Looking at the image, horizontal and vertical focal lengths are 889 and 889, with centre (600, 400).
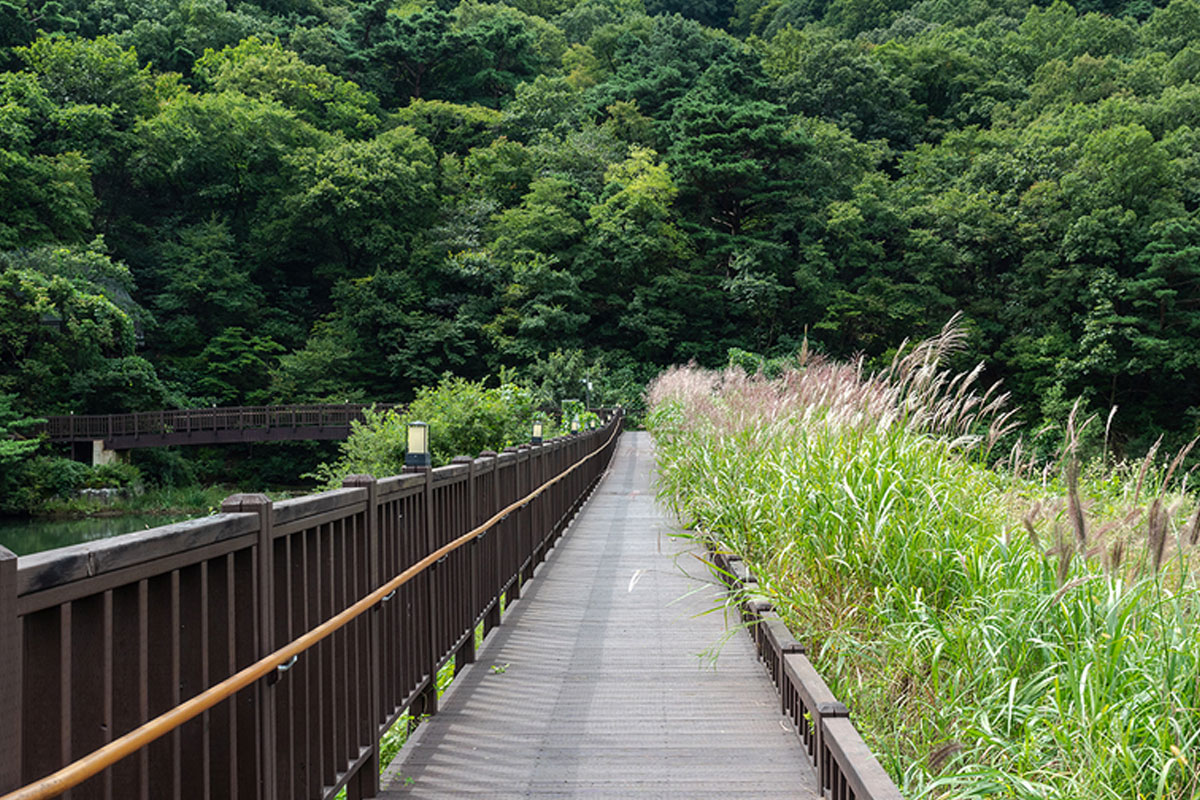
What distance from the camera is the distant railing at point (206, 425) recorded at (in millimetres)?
31297

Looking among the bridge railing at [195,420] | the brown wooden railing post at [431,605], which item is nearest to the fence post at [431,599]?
the brown wooden railing post at [431,605]

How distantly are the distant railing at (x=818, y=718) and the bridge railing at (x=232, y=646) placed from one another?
1.53 metres

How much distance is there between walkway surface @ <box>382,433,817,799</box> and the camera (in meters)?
3.38

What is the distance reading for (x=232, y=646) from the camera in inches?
78.7

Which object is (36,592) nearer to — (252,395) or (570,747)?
(570,747)

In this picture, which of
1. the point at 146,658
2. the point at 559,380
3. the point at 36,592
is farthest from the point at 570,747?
the point at 559,380

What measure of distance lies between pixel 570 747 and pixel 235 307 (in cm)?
4319

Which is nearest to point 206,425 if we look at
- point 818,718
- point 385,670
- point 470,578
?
point 470,578

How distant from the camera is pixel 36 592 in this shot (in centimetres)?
126

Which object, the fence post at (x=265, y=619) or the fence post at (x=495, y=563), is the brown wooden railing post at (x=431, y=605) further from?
the fence post at (x=265, y=619)

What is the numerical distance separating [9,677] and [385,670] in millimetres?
2282

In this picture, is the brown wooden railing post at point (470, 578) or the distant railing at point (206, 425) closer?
the brown wooden railing post at point (470, 578)

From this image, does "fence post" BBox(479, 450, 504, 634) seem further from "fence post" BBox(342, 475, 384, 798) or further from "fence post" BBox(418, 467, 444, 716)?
"fence post" BBox(342, 475, 384, 798)

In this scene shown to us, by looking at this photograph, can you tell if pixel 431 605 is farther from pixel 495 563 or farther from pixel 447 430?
pixel 447 430
